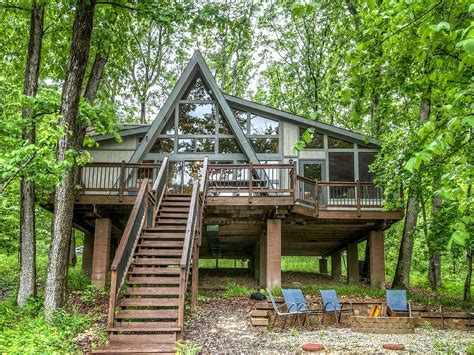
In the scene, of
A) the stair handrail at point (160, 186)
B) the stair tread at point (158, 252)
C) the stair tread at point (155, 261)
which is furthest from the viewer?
the stair handrail at point (160, 186)

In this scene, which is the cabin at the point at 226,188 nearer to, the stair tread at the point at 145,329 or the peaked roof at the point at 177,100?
the peaked roof at the point at 177,100

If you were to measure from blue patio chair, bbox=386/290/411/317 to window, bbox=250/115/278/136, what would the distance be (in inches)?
329

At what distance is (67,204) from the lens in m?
9.92

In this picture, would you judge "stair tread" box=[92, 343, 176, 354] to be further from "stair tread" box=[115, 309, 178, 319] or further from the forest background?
the forest background

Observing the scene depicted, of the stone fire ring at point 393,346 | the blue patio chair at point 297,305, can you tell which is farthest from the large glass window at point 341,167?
the stone fire ring at point 393,346

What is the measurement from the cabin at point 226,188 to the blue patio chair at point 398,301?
10.6 feet

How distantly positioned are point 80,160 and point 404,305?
849cm

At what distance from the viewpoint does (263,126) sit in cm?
1736

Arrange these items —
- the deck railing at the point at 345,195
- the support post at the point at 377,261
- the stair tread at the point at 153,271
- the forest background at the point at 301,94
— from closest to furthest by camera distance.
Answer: the forest background at the point at 301,94 → the stair tread at the point at 153,271 → the support post at the point at 377,261 → the deck railing at the point at 345,195

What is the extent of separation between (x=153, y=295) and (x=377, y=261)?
8705 mm

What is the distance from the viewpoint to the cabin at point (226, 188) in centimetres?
1255

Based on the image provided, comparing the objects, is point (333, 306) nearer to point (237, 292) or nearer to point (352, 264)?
point (237, 292)

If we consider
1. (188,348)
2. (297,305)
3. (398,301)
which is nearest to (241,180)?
(297,305)

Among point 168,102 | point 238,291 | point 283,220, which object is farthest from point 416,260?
point 168,102
